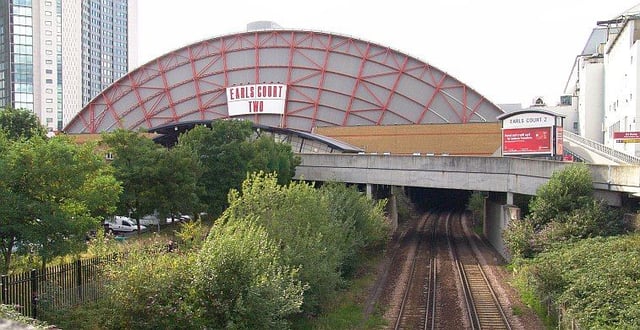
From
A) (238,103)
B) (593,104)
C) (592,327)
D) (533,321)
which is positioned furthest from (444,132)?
(592,327)

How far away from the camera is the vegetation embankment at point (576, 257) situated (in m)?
18.6

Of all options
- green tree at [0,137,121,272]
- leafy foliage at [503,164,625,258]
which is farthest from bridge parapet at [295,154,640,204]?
green tree at [0,137,121,272]

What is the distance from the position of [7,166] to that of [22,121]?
3463 centimetres

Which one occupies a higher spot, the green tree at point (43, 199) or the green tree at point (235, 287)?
the green tree at point (43, 199)

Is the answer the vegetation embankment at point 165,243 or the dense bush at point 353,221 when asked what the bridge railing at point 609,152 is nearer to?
the dense bush at point 353,221

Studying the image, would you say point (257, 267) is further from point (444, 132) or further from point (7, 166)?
point (444, 132)

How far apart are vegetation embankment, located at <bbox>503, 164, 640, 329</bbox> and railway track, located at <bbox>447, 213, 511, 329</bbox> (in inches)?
65.4

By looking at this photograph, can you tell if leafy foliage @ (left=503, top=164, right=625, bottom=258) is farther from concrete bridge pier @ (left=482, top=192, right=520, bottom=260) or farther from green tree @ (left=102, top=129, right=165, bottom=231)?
green tree @ (left=102, top=129, right=165, bottom=231)

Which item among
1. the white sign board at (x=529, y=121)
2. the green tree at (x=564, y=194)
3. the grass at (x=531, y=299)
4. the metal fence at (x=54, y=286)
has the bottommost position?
the grass at (x=531, y=299)

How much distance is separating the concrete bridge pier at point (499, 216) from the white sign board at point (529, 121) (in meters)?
5.11

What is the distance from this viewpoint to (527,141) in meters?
40.2

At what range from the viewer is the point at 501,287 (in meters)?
28.6

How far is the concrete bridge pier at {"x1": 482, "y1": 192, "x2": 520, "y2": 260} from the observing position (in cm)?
3541

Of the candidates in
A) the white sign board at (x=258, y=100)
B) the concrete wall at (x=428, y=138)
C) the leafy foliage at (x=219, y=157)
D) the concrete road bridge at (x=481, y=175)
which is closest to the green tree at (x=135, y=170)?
the leafy foliage at (x=219, y=157)
